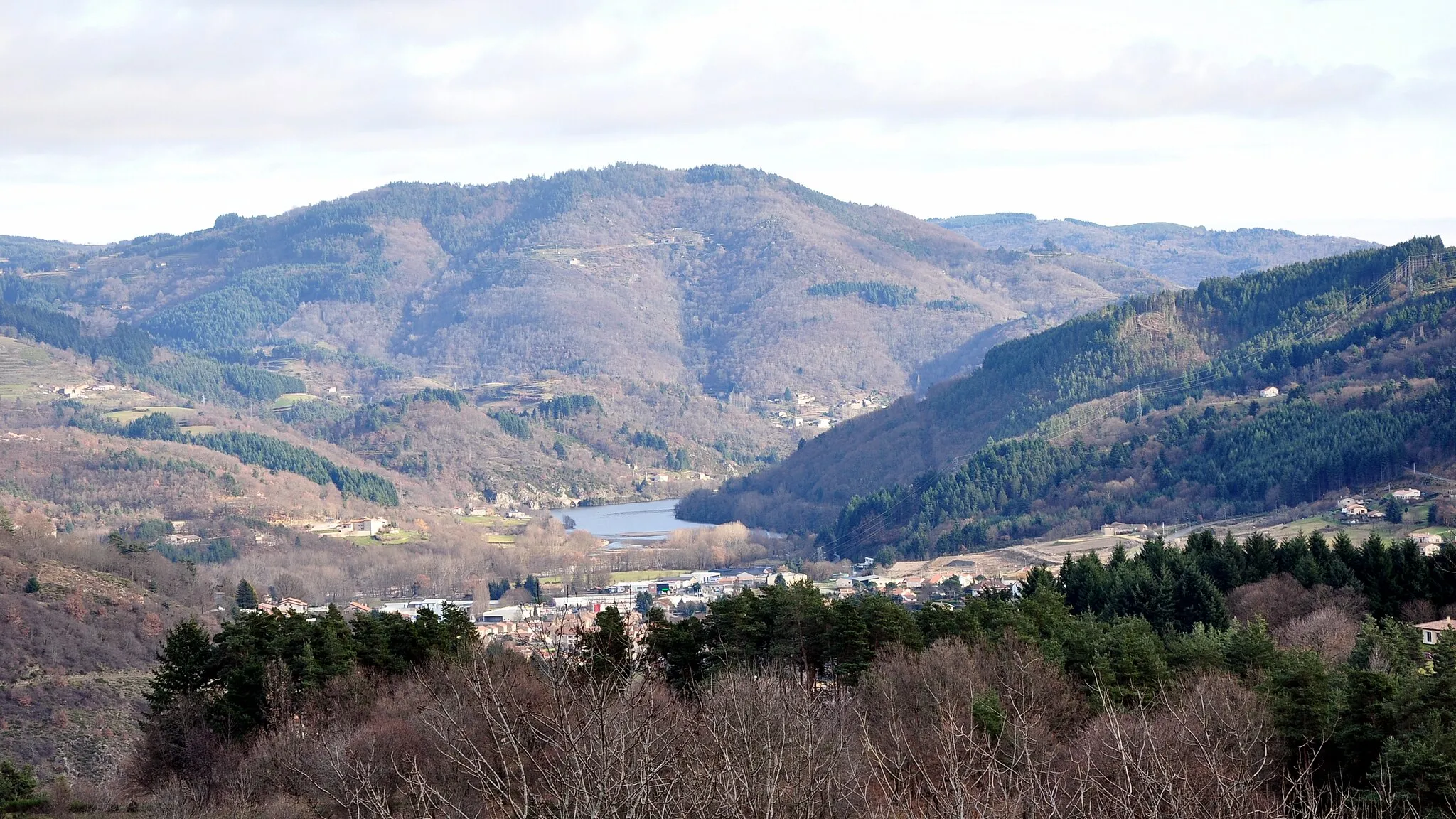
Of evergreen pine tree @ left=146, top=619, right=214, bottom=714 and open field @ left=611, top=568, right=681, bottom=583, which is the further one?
open field @ left=611, top=568, right=681, bottom=583

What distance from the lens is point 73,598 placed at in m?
80.4

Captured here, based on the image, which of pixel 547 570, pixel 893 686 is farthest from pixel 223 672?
pixel 547 570

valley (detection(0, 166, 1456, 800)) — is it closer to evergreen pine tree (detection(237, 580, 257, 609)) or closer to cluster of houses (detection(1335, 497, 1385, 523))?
cluster of houses (detection(1335, 497, 1385, 523))

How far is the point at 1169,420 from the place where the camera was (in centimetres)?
14600

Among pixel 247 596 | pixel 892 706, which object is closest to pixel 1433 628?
pixel 892 706

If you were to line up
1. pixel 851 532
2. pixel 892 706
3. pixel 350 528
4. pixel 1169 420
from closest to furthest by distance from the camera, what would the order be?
pixel 892 706
pixel 1169 420
pixel 851 532
pixel 350 528

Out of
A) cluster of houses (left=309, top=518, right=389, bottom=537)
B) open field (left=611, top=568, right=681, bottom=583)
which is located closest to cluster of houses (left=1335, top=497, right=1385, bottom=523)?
open field (left=611, top=568, right=681, bottom=583)

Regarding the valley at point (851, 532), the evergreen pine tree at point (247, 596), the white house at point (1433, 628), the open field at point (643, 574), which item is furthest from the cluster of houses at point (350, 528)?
the white house at point (1433, 628)

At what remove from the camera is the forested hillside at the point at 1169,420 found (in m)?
124

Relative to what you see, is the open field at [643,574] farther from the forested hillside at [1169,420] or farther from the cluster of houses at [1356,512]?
the cluster of houses at [1356,512]

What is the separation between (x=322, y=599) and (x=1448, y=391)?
89.3m

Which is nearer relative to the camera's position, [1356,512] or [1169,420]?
[1356,512]

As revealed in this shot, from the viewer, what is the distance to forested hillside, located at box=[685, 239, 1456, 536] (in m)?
124

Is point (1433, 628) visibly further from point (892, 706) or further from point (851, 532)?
point (851, 532)
